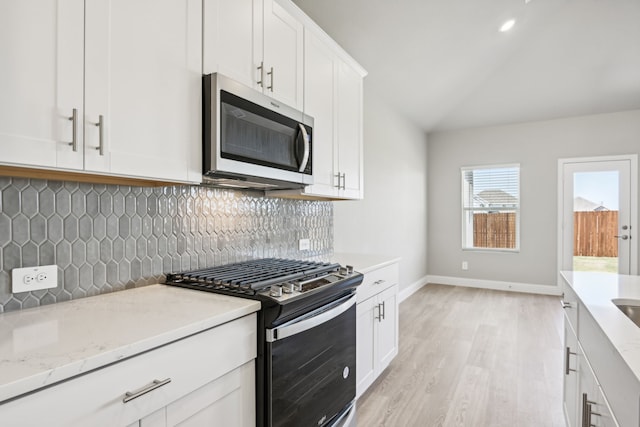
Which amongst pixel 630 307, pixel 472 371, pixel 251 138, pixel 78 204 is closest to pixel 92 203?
pixel 78 204

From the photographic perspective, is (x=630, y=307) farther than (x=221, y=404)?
Yes

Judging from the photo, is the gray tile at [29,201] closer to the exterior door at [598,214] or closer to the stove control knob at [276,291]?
the stove control knob at [276,291]

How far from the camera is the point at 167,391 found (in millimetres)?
994

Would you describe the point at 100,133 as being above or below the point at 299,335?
above

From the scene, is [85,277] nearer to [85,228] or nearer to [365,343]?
[85,228]

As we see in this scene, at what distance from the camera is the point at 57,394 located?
77 cm

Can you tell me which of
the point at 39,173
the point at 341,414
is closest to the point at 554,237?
the point at 341,414

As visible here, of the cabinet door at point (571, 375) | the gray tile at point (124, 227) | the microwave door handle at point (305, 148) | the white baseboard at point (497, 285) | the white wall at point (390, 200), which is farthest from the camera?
the white baseboard at point (497, 285)

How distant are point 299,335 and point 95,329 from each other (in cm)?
73

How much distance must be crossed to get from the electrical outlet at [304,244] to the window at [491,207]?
4103 millimetres

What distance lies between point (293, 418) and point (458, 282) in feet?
17.2

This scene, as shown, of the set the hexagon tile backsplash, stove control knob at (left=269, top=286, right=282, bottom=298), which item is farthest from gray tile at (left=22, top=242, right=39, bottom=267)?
stove control knob at (left=269, top=286, right=282, bottom=298)

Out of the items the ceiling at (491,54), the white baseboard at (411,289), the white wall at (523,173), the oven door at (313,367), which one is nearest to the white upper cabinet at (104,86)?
the oven door at (313,367)

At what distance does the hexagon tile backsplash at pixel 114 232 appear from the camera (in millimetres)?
1208
